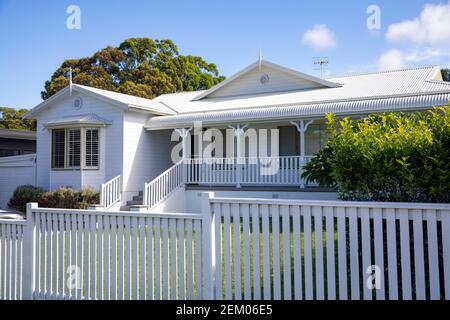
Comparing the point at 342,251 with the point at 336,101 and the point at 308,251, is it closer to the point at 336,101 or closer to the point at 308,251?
the point at 308,251

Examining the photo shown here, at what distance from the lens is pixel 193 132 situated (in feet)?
59.6

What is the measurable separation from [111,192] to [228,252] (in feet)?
37.9

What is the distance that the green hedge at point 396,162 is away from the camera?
12.9ft

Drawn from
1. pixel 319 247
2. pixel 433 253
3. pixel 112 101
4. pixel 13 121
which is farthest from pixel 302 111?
pixel 13 121

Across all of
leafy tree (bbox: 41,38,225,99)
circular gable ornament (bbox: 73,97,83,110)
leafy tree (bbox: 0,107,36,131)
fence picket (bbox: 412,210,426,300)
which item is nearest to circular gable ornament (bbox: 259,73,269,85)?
circular gable ornament (bbox: 73,97,83,110)

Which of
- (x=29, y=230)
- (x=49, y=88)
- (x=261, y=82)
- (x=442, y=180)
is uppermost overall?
(x=49, y=88)

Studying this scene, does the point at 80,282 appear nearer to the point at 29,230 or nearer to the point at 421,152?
the point at 29,230

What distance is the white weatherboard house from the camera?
1409 cm

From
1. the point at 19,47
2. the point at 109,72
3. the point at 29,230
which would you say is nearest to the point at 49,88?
the point at 109,72

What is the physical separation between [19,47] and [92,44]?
21.0 m

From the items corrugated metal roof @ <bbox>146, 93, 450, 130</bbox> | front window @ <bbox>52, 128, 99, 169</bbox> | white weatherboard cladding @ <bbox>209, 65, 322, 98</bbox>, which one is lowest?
front window @ <bbox>52, 128, 99, 169</bbox>

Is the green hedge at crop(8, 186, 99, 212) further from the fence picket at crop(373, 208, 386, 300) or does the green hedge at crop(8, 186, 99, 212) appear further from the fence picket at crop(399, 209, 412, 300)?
the fence picket at crop(399, 209, 412, 300)

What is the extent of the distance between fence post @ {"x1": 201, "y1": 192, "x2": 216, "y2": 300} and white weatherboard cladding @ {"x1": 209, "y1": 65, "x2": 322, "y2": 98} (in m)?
15.3
